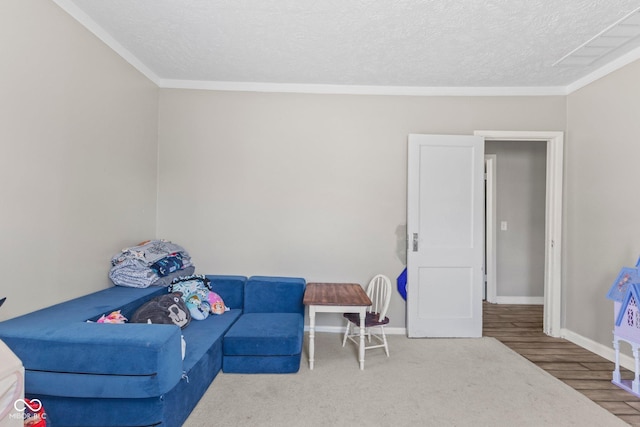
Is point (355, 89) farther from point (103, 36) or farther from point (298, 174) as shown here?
point (103, 36)

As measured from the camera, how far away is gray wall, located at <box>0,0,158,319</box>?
6.55 ft

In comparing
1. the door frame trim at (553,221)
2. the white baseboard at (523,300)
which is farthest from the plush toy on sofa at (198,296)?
the white baseboard at (523,300)

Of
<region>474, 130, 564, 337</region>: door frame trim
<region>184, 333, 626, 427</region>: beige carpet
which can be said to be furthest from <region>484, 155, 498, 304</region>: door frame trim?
<region>184, 333, 626, 427</region>: beige carpet

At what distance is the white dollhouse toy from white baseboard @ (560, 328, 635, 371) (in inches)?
13.5

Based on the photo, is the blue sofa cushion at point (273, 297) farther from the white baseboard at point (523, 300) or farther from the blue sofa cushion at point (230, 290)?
the white baseboard at point (523, 300)

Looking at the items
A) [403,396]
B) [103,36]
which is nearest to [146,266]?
[103,36]

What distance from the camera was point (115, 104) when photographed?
2.96 meters

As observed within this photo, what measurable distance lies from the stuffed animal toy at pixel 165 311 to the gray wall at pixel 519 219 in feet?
15.4

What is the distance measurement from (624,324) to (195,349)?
10.9 ft

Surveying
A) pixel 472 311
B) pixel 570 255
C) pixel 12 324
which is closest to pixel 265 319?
pixel 12 324

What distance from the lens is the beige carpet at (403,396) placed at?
2121 millimetres

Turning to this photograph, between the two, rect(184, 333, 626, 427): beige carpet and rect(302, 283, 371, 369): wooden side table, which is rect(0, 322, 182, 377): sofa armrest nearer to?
rect(184, 333, 626, 427): beige carpet

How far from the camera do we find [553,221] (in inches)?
145

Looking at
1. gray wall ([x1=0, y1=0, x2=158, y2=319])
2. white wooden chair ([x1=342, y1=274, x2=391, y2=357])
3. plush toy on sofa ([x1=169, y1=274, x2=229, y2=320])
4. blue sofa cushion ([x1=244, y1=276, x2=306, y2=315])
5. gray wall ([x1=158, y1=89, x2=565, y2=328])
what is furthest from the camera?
gray wall ([x1=158, y1=89, x2=565, y2=328])
